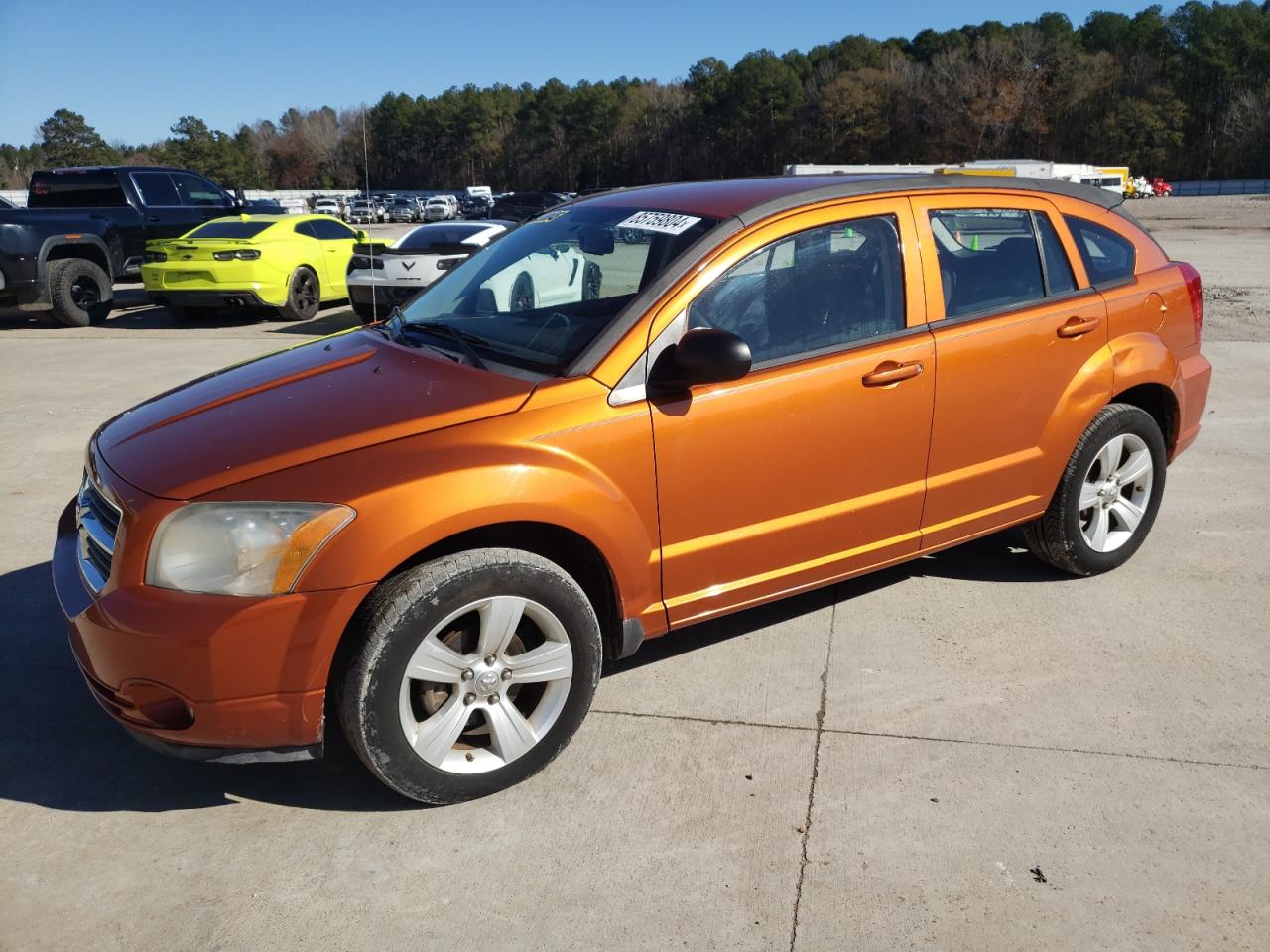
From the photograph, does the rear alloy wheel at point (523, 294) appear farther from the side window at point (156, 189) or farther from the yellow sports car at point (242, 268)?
the side window at point (156, 189)

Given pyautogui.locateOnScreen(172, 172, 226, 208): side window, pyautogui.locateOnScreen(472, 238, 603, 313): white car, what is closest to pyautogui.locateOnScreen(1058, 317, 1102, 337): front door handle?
pyautogui.locateOnScreen(472, 238, 603, 313): white car

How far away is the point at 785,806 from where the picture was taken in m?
3.02

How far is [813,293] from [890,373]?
391 millimetres

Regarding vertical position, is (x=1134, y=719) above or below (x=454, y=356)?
below

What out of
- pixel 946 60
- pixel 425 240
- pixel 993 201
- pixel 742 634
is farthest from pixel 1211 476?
pixel 946 60

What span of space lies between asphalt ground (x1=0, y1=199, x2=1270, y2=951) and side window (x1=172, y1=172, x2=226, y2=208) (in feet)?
42.0

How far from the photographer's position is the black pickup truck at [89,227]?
1288 centimetres

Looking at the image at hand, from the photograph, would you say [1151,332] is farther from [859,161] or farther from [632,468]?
[859,161]

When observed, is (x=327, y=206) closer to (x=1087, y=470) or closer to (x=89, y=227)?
(x=89, y=227)

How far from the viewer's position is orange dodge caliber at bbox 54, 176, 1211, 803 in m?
2.75

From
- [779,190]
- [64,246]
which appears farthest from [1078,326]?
[64,246]

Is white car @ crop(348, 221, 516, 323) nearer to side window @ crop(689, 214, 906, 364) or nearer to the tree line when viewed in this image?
side window @ crop(689, 214, 906, 364)

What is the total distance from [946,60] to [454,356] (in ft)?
399

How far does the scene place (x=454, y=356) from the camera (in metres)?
3.46
